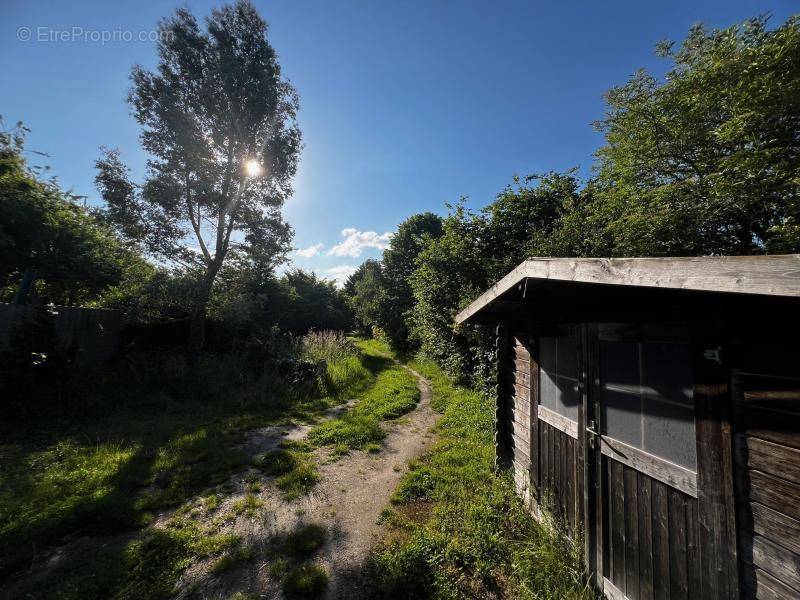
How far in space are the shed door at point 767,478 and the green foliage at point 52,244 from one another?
12278mm

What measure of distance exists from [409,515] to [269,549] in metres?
1.66

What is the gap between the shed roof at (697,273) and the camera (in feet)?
3.98

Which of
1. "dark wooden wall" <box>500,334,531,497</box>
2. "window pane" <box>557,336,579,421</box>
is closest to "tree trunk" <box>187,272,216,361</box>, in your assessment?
"dark wooden wall" <box>500,334,531,497</box>

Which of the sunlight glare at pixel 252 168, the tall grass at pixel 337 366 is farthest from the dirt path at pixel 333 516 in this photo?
the sunlight glare at pixel 252 168

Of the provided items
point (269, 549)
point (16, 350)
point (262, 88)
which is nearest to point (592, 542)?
point (269, 549)

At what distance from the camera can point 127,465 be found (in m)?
4.39

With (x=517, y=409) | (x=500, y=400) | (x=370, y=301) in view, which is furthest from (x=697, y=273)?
(x=370, y=301)

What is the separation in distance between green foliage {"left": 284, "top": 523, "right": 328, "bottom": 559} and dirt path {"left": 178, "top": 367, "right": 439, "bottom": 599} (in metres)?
0.08

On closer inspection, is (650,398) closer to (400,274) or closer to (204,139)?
(204,139)

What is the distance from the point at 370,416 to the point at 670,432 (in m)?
6.02

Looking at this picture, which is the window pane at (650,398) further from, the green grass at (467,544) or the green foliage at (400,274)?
the green foliage at (400,274)

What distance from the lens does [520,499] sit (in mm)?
3957

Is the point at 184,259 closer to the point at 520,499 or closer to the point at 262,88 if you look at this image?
the point at 262,88

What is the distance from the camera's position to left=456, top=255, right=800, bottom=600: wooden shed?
59.9 inches
